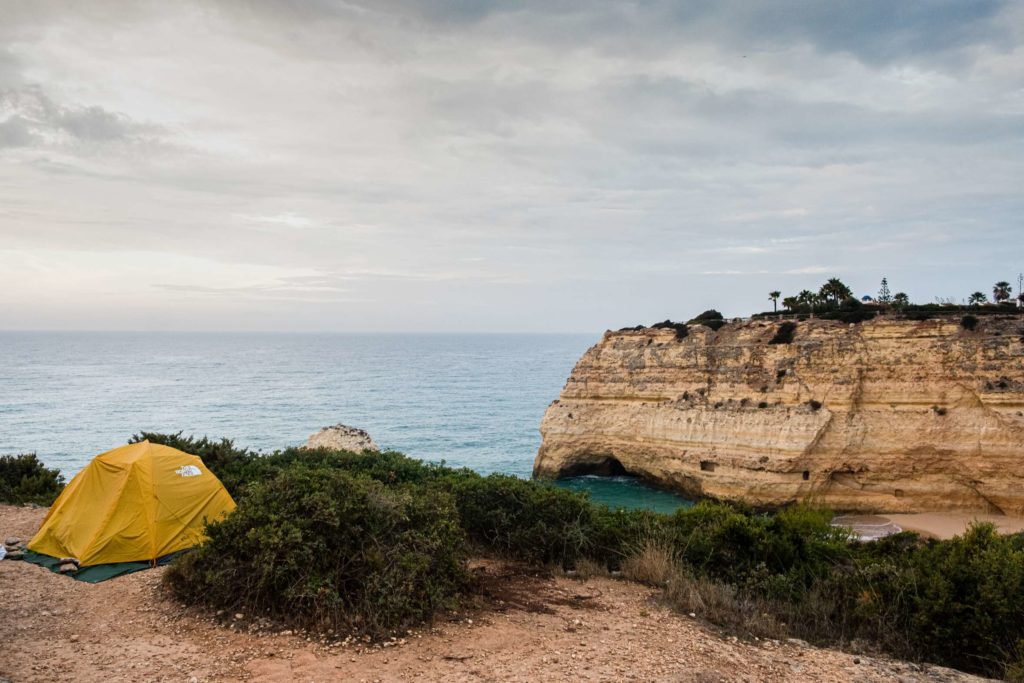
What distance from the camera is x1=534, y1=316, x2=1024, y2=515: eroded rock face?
25.8m

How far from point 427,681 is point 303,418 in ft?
187

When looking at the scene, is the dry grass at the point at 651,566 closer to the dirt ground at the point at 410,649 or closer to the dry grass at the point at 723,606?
the dry grass at the point at 723,606

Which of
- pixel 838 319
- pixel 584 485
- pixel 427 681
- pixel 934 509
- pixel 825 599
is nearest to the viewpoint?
pixel 427 681

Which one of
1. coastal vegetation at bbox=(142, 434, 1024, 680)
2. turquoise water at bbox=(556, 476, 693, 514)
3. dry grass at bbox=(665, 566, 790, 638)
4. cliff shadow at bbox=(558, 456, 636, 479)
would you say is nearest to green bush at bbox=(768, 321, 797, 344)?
turquoise water at bbox=(556, 476, 693, 514)

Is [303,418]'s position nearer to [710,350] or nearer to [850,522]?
[710,350]

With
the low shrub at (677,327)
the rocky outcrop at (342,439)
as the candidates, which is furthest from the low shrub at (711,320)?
the rocky outcrop at (342,439)

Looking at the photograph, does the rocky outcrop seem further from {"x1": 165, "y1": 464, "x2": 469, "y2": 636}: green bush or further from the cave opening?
the cave opening

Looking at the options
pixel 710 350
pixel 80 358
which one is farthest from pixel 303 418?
pixel 80 358

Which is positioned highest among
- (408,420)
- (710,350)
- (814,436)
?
(710,350)

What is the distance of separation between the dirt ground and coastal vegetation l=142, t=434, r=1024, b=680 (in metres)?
0.40

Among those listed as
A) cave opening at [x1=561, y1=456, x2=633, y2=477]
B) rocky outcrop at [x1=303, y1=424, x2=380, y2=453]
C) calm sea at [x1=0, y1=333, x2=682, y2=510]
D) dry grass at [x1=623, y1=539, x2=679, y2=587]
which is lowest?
calm sea at [x1=0, y1=333, x2=682, y2=510]

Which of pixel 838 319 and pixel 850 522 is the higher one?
pixel 838 319

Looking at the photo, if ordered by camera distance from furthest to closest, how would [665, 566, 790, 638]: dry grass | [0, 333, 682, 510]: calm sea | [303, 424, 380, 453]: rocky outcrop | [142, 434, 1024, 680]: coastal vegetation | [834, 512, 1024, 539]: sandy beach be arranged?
[0, 333, 682, 510]: calm sea < [834, 512, 1024, 539]: sandy beach < [303, 424, 380, 453]: rocky outcrop < [665, 566, 790, 638]: dry grass < [142, 434, 1024, 680]: coastal vegetation

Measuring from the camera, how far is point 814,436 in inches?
1065
